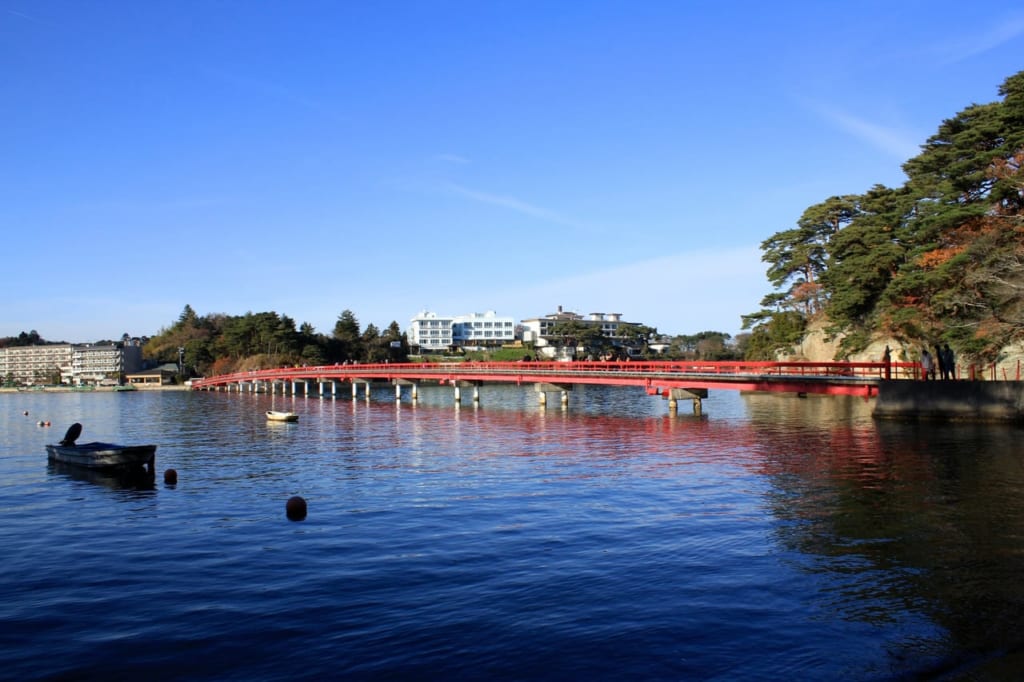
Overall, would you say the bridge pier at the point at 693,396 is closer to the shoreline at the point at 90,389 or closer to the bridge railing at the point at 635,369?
Answer: the bridge railing at the point at 635,369

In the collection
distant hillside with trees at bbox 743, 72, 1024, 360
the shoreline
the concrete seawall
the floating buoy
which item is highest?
distant hillside with trees at bbox 743, 72, 1024, 360

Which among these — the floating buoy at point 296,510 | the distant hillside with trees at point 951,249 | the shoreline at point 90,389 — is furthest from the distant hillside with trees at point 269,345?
the floating buoy at point 296,510

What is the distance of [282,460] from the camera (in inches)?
1500

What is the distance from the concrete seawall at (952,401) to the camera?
4109 centimetres

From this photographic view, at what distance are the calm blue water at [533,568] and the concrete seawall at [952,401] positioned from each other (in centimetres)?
660

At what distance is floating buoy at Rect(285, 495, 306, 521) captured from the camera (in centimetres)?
2298

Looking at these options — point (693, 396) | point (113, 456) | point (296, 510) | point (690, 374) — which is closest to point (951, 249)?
point (690, 374)

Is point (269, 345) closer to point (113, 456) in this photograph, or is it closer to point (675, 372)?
point (675, 372)

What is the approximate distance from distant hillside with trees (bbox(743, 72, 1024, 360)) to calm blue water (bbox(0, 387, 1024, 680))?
26.6 ft

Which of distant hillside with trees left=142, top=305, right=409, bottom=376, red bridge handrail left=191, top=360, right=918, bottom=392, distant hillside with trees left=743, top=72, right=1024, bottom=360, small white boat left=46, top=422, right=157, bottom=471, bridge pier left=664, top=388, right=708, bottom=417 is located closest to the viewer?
small white boat left=46, top=422, right=157, bottom=471

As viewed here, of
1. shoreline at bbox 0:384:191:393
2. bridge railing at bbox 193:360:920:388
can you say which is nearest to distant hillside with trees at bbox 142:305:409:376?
shoreline at bbox 0:384:191:393

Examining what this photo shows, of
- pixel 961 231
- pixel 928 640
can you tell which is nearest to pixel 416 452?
pixel 928 640

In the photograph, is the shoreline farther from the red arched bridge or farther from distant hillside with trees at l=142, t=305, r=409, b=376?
the red arched bridge

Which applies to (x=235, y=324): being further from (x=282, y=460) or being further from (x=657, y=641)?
(x=657, y=641)
